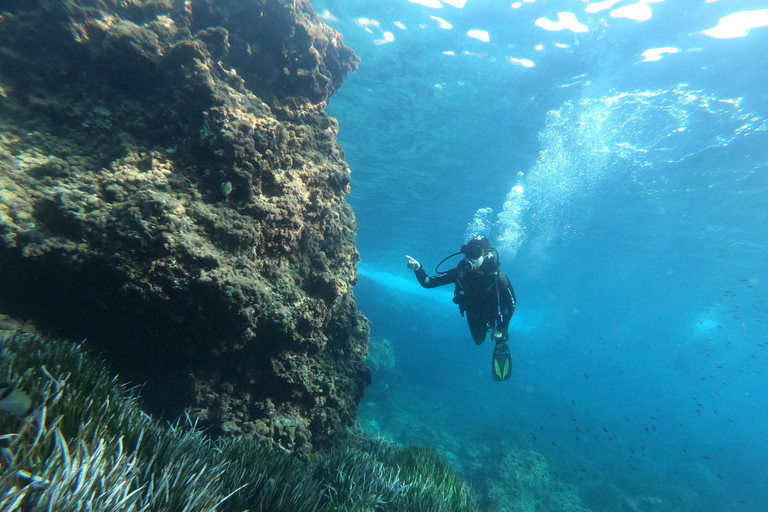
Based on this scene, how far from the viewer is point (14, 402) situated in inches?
72.8

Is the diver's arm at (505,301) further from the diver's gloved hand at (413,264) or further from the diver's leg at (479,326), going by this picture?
the diver's gloved hand at (413,264)

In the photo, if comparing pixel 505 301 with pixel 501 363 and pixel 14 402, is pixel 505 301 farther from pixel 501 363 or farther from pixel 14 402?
pixel 14 402

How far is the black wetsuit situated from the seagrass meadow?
5.59 metres

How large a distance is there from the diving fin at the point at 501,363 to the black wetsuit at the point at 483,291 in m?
0.41

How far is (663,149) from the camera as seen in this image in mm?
13953

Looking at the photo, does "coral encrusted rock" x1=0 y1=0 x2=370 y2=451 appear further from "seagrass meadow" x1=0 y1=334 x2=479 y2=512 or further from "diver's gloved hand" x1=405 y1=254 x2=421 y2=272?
"diver's gloved hand" x1=405 y1=254 x2=421 y2=272

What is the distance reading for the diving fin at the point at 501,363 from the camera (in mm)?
9094

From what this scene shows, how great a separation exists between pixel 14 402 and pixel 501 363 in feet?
31.1

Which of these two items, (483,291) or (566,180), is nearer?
(483,291)

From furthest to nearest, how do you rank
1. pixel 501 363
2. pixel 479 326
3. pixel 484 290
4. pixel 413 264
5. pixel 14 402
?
pixel 479 326 < pixel 501 363 < pixel 484 290 < pixel 413 264 < pixel 14 402

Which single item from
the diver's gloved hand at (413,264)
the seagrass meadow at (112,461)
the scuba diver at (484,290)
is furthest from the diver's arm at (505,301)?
the seagrass meadow at (112,461)

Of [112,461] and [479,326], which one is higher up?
[479,326]

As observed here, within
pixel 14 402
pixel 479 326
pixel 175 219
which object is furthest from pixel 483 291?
pixel 14 402

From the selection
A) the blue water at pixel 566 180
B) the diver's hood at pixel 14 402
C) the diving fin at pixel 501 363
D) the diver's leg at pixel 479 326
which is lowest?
the diver's hood at pixel 14 402
